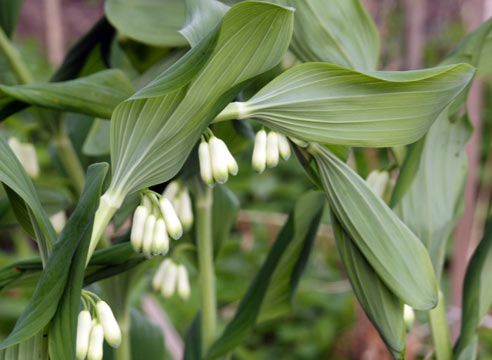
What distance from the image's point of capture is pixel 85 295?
18.2 inches

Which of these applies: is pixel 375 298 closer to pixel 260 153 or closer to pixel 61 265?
pixel 260 153

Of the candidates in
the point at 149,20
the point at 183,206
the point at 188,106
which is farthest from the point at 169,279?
the point at 188,106

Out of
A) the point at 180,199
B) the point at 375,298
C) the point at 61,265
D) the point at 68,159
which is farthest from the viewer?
the point at 68,159

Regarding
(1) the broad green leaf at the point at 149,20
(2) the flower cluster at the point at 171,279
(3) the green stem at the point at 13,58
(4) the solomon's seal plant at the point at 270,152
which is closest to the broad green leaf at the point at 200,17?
(4) the solomon's seal plant at the point at 270,152

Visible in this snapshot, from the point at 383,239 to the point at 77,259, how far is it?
0.27 meters

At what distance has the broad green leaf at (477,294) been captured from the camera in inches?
24.9

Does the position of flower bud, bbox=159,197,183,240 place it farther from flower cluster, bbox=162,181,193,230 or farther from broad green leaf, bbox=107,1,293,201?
flower cluster, bbox=162,181,193,230

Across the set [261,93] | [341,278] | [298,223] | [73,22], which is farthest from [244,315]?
[73,22]

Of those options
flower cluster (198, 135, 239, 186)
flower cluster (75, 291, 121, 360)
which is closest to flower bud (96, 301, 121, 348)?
flower cluster (75, 291, 121, 360)

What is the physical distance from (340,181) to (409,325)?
242 mm

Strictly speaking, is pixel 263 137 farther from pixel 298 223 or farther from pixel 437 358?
pixel 437 358

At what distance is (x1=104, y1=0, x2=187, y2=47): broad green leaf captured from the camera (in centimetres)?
Result: 73

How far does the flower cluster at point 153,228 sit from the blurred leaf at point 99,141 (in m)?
0.22

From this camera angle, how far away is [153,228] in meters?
0.46
